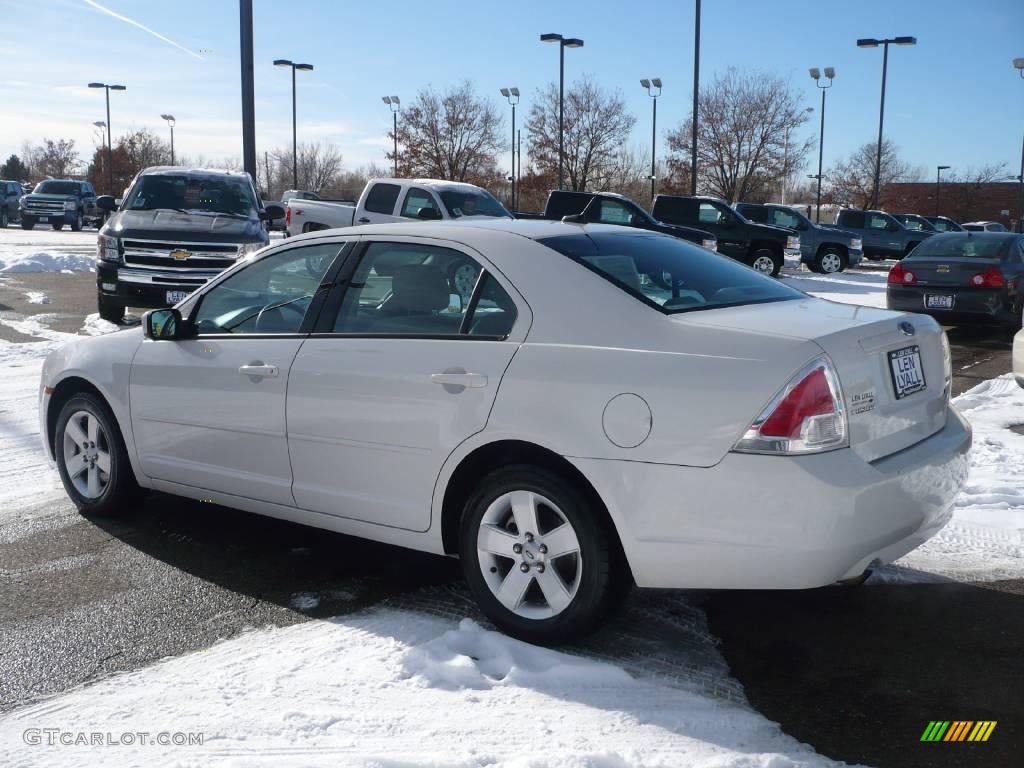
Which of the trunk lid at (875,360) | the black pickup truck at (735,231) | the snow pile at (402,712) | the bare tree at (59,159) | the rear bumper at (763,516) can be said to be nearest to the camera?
the snow pile at (402,712)

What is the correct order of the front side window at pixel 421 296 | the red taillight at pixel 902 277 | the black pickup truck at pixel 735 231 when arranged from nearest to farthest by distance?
the front side window at pixel 421 296, the red taillight at pixel 902 277, the black pickup truck at pixel 735 231

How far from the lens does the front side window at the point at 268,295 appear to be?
4707mm

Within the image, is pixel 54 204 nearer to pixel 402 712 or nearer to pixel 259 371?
pixel 259 371

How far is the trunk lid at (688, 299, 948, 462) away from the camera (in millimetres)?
3502

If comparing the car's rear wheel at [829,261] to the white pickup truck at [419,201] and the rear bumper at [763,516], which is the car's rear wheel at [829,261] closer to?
the white pickup truck at [419,201]

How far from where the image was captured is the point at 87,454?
5.56m

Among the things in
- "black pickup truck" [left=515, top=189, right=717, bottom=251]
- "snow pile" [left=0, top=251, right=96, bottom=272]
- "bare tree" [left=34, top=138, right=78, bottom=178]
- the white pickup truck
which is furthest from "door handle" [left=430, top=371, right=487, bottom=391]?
"bare tree" [left=34, top=138, right=78, bottom=178]

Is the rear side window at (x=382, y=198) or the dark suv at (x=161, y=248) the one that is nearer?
the dark suv at (x=161, y=248)

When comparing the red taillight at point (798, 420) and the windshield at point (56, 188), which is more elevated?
the windshield at point (56, 188)

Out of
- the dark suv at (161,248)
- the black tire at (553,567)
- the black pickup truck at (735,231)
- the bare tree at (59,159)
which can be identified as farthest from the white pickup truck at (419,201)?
the bare tree at (59,159)

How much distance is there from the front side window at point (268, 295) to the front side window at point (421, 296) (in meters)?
0.26

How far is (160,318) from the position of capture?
5.04 metres

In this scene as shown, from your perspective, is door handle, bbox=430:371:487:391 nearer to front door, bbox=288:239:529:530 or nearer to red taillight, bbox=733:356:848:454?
front door, bbox=288:239:529:530

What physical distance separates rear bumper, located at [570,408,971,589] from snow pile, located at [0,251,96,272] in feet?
67.1
